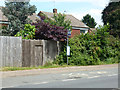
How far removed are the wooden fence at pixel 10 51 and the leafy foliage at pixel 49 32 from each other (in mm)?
2475

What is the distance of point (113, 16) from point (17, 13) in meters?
11.9

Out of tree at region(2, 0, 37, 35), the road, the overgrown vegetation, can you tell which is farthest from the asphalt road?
tree at region(2, 0, 37, 35)

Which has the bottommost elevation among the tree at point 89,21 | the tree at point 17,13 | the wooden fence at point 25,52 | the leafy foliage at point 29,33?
the wooden fence at point 25,52

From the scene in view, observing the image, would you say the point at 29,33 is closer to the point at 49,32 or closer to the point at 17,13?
the point at 49,32

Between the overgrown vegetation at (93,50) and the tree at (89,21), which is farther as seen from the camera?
the tree at (89,21)

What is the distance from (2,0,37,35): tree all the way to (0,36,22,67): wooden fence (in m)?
5.16

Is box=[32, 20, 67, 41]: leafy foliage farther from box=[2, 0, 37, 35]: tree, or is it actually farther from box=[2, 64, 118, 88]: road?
box=[2, 64, 118, 88]: road

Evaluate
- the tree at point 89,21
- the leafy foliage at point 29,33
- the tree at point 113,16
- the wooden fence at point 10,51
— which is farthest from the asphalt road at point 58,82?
the tree at point 89,21

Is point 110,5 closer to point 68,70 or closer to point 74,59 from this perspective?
point 74,59

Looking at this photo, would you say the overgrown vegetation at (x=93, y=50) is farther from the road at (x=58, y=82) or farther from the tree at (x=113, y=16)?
the road at (x=58, y=82)

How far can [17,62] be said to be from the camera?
47.4 feet

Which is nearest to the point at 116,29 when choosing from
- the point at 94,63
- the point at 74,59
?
the point at 94,63

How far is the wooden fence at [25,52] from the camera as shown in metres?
13.9

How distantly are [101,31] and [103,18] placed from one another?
8191mm
